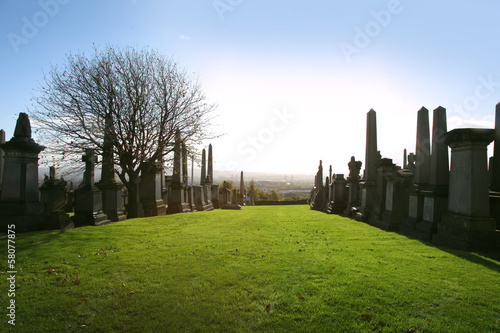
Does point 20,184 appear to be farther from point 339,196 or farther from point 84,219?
point 339,196

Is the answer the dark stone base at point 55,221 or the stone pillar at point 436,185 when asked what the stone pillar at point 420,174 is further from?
the dark stone base at point 55,221

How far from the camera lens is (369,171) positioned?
44.2 ft

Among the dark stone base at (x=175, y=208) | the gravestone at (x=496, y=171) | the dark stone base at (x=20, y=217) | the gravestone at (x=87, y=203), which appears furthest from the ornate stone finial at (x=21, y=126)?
the gravestone at (x=496, y=171)

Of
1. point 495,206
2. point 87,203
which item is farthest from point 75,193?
point 495,206

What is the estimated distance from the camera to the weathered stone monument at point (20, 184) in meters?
8.72

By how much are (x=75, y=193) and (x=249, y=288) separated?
9504mm

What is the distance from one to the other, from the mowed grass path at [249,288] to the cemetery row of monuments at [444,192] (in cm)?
89

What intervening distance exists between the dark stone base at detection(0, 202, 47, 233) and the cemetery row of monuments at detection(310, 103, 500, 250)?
39.2ft

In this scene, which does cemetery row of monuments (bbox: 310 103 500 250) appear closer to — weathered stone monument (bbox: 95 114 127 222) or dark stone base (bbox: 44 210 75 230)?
weathered stone monument (bbox: 95 114 127 222)

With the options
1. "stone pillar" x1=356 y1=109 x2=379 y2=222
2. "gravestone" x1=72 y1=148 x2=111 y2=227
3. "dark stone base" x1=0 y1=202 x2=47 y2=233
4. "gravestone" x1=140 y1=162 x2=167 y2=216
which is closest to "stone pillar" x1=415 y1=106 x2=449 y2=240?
"stone pillar" x1=356 y1=109 x2=379 y2=222

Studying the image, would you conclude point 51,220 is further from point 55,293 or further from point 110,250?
point 55,293

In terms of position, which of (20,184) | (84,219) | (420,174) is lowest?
(84,219)

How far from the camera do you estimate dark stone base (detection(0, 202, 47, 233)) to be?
28.4 feet

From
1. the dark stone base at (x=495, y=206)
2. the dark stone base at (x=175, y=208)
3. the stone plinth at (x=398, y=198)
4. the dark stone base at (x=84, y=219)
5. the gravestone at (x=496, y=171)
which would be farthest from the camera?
the dark stone base at (x=175, y=208)
